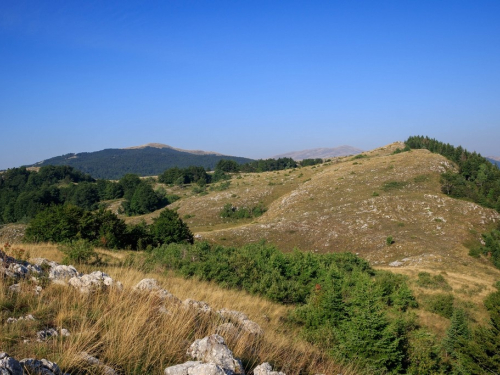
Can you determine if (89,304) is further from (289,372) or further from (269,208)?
(269,208)

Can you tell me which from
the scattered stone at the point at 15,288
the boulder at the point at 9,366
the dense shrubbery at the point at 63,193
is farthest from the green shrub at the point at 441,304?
the dense shrubbery at the point at 63,193

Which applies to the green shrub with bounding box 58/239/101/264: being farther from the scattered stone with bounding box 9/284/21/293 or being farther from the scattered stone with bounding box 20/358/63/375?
the scattered stone with bounding box 20/358/63/375

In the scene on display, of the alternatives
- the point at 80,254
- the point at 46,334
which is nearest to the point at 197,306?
the point at 46,334

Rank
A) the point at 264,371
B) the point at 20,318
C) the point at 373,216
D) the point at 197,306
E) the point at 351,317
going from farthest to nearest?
the point at 373,216 < the point at 351,317 < the point at 197,306 < the point at 20,318 < the point at 264,371

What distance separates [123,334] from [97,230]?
22.8m

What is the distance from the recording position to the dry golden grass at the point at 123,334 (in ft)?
12.6

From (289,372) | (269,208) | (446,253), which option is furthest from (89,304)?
(269,208)

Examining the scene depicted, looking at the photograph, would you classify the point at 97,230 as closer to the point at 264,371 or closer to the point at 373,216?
the point at 264,371

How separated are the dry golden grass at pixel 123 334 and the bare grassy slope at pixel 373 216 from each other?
91.5ft

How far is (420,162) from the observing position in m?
53.9

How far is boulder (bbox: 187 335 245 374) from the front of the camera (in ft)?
12.8

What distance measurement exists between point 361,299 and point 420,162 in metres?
51.9

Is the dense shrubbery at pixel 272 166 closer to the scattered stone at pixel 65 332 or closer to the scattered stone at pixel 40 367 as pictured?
the scattered stone at pixel 65 332

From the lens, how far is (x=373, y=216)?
3925cm
